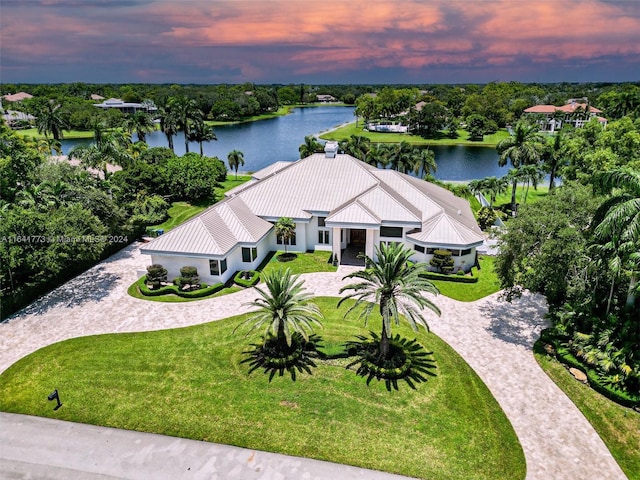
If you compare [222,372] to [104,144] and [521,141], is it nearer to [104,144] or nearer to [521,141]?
[104,144]

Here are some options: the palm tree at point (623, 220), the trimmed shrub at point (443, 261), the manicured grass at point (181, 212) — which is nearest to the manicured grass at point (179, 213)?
the manicured grass at point (181, 212)

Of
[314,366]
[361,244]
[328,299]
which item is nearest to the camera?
[314,366]

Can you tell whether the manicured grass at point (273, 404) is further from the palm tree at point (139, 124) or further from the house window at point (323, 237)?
the palm tree at point (139, 124)

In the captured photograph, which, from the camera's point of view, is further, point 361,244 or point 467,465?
point 361,244

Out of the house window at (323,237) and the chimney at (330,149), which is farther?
the chimney at (330,149)

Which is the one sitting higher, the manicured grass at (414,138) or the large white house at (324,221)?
the manicured grass at (414,138)

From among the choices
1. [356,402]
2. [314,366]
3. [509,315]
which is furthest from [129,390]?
[509,315]
